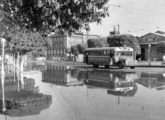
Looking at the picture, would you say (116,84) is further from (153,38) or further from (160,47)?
(153,38)

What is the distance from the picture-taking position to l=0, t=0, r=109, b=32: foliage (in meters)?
6.21

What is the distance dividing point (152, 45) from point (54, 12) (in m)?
63.8

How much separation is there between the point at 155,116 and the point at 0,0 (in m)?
5.18

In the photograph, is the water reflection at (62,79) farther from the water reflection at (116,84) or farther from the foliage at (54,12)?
the foliage at (54,12)

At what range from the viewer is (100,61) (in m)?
37.4

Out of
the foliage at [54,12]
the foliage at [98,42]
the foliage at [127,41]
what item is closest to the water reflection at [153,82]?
the foliage at [54,12]

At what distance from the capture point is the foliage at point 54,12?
6215 mm

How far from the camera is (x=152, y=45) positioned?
67.8 metres

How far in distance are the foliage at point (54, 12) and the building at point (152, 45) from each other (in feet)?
192

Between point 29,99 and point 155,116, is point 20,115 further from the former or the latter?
point 155,116

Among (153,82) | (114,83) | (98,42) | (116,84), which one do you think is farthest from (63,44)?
(116,84)

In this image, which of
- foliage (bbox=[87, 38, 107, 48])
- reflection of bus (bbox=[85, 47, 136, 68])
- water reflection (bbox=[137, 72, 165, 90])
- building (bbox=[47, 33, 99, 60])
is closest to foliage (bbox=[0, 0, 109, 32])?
water reflection (bbox=[137, 72, 165, 90])

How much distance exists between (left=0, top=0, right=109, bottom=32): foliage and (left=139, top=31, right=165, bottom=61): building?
5840 centimetres

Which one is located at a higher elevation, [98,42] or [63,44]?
[63,44]
